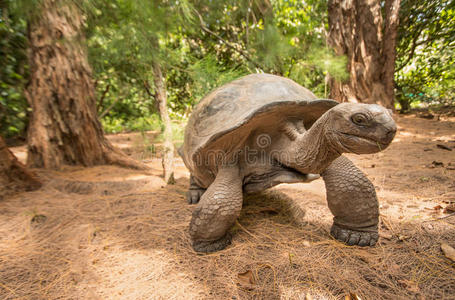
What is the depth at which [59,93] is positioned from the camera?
3.42 metres

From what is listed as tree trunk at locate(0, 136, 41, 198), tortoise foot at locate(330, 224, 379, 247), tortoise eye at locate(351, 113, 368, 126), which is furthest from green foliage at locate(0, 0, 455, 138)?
tortoise foot at locate(330, 224, 379, 247)

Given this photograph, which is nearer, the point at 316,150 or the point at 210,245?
the point at 316,150

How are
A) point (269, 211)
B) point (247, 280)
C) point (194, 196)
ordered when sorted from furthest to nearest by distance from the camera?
point (194, 196)
point (269, 211)
point (247, 280)

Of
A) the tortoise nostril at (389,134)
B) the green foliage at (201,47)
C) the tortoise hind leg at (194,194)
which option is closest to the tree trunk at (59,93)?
the green foliage at (201,47)

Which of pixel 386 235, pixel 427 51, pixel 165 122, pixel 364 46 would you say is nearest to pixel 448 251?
pixel 386 235

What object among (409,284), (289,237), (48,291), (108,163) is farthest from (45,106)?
(409,284)

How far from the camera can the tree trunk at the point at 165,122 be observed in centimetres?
325

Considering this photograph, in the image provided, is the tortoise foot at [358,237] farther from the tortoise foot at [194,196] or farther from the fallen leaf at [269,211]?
the tortoise foot at [194,196]

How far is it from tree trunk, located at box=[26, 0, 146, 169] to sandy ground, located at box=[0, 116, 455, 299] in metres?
0.80

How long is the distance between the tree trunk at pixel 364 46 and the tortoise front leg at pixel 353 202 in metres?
4.68

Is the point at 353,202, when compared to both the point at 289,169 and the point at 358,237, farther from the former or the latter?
the point at 289,169

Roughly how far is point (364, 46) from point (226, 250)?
6133mm

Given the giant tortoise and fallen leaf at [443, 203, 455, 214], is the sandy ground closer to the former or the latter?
fallen leaf at [443, 203, 455, 214]

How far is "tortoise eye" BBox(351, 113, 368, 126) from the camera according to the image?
122 cm
